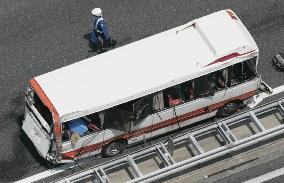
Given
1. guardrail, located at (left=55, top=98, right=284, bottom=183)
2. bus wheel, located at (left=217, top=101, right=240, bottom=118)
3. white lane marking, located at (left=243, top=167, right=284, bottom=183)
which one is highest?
bus wheel, located at (left=217, top=101, right=240, bottom=118)

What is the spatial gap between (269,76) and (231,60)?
8.20 ft

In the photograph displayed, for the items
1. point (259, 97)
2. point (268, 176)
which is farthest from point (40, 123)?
point (259, 97)

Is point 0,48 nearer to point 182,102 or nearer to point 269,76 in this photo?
point 182,102

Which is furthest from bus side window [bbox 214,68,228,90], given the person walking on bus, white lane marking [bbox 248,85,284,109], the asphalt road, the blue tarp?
the person walking on bus

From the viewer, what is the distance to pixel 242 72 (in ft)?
58.3

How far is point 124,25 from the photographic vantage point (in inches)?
816

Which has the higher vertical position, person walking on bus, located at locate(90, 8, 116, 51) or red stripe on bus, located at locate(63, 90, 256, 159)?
person walking on bus, located at locate(90, 8, 116, 51)

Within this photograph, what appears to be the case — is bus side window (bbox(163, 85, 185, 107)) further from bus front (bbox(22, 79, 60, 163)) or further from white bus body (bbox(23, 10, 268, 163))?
bus front (bbox(22, 79, 60, 163))

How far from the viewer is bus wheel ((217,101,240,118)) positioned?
716 inches

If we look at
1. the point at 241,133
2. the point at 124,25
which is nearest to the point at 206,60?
the point at 241,133

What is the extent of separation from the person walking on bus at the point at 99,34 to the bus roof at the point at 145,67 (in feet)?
7.17

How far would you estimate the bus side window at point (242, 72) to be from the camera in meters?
17.6

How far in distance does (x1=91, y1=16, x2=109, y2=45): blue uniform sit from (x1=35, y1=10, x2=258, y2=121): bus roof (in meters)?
2.19

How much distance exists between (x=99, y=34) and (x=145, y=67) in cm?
316
